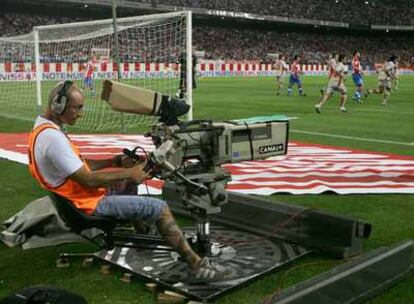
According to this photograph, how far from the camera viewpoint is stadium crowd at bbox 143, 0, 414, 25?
58.7 metres

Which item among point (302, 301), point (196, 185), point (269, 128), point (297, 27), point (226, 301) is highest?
point (297, 27)

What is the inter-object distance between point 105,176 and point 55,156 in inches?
14.4

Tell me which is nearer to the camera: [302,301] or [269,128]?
[302,301]

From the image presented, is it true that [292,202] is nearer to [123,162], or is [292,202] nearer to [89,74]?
[123,162]

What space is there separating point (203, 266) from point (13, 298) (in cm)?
171

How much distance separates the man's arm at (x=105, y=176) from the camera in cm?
405

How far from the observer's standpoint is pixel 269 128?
444cm

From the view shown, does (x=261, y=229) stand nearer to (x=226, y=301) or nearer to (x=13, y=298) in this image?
(x=226, y=301)

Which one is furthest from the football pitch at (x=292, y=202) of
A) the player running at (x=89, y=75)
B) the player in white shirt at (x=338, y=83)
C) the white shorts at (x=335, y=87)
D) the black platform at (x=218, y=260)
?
the white shorts at (x=335, y=87)

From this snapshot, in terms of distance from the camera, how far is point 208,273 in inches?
174

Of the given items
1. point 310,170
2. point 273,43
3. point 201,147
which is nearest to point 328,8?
point 273,43

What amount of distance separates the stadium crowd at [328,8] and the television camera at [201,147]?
48685mm

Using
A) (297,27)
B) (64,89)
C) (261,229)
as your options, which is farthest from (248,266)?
(297,27)

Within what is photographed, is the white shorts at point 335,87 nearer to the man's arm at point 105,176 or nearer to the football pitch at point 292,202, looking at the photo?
the football pitch at point 292,202
